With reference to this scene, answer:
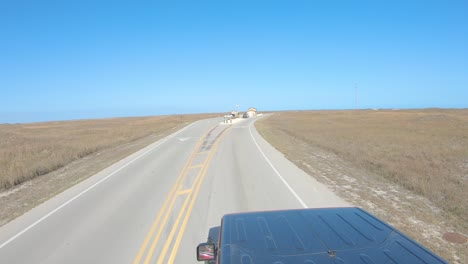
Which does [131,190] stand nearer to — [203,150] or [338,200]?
[338,200]

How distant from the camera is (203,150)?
75.2 ft

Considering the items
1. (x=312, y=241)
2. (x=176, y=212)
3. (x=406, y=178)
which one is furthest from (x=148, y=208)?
(x=406, y=178)

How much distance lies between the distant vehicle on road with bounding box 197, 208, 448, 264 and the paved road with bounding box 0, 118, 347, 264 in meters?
3.13

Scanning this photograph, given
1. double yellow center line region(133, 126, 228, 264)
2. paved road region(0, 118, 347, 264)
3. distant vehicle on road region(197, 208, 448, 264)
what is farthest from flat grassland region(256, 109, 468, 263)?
double yellow center line region(133, 126, 228, 264)

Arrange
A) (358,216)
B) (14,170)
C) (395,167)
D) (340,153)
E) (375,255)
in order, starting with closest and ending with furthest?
1. (375,255)
2. (358,216)
3. (395,167)
4. (14,170)
5. (340,153)

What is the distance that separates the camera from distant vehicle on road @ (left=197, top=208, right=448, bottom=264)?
9.29 ft

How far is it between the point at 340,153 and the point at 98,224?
1608 cm

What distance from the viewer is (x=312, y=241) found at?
123 inches

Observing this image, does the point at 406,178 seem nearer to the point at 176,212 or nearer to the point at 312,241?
the point at 176,212

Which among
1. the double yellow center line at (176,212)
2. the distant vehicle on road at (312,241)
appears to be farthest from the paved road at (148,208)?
the distant vehicle on road at (312,241)

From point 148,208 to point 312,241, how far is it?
7.44 metres

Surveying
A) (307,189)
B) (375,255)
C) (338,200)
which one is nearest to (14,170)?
(307,189)

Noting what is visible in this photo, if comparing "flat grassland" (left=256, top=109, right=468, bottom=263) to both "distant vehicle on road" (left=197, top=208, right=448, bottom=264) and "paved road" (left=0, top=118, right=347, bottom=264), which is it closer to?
"paved road" (left=0, top=118, right=347, bottom=264)

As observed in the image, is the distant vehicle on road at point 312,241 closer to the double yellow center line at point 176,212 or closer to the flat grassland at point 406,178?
the double yellow center line at point 176,212
